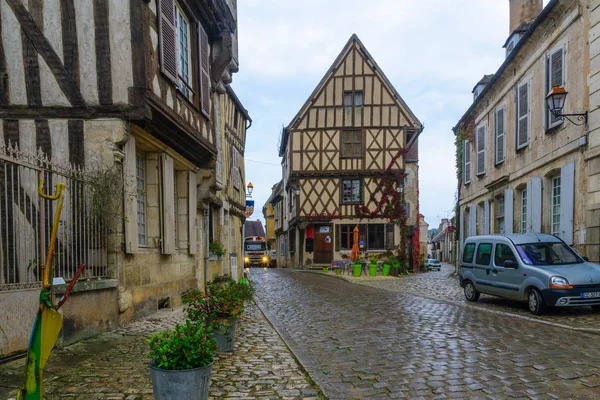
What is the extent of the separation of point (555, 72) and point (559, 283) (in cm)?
600

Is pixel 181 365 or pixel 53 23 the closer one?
pixel 181 365

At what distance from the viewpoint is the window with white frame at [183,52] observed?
880 cm

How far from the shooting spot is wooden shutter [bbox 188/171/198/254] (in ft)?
33.4


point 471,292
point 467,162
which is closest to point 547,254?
point 471,292

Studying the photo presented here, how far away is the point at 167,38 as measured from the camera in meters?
7.95

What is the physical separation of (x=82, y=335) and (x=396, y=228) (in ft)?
68.6

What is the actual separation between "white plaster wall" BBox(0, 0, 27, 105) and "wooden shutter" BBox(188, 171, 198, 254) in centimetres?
405

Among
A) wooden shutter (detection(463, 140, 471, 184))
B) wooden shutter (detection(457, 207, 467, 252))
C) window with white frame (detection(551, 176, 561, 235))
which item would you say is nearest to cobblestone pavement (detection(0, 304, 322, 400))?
window with white frame (detection(551, 176, 561, 235))

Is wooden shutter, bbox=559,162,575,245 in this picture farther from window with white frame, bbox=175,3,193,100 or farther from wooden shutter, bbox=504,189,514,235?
window with white frame, bbox=175,3,193,100

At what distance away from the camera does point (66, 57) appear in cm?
679

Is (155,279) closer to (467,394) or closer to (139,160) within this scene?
(139,160)

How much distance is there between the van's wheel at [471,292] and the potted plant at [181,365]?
8640 mm

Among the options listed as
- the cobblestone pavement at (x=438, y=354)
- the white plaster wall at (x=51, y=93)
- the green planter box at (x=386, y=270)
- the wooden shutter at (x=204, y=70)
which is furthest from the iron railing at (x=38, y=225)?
the green planter box at (x=386, y=270)

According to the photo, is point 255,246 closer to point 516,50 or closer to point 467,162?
point 467,162
